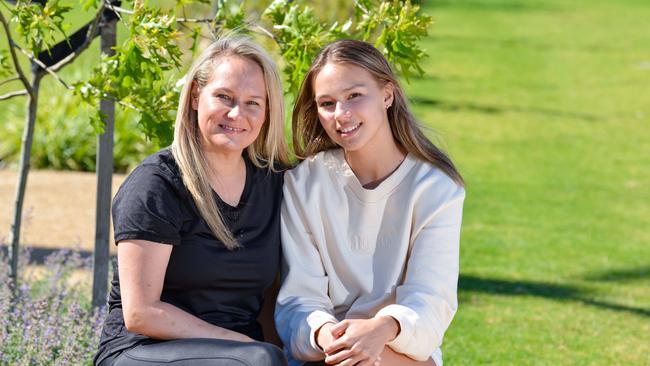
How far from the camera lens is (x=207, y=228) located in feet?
11.1

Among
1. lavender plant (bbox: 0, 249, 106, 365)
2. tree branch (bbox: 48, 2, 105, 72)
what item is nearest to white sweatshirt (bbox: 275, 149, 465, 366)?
lavender plant (bbox: 0, 249, 106, 365)

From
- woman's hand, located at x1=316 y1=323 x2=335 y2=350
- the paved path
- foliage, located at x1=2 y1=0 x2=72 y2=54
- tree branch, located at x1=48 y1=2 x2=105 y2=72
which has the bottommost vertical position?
the paved path

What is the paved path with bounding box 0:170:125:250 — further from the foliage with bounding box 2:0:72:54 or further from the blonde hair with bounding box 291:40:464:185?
the blonde hair with bounding box 291:40:464:185

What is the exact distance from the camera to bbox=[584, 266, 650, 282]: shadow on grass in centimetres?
717

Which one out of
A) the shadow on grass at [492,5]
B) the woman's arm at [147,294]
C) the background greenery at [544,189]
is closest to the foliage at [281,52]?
the background greenery at [544,189]

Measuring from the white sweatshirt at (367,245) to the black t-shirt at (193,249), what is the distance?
0.10 m

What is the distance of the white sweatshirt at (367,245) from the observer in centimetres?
359

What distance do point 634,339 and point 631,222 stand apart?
3173 millimetres

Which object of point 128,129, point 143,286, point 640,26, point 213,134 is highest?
point 213,134

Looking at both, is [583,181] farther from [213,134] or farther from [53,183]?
[213,134]

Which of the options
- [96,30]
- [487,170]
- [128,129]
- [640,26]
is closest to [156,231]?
[96,30]

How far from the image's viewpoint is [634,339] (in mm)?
5836

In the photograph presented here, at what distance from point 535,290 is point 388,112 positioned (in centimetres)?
332

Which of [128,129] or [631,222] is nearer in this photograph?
[631,222]
